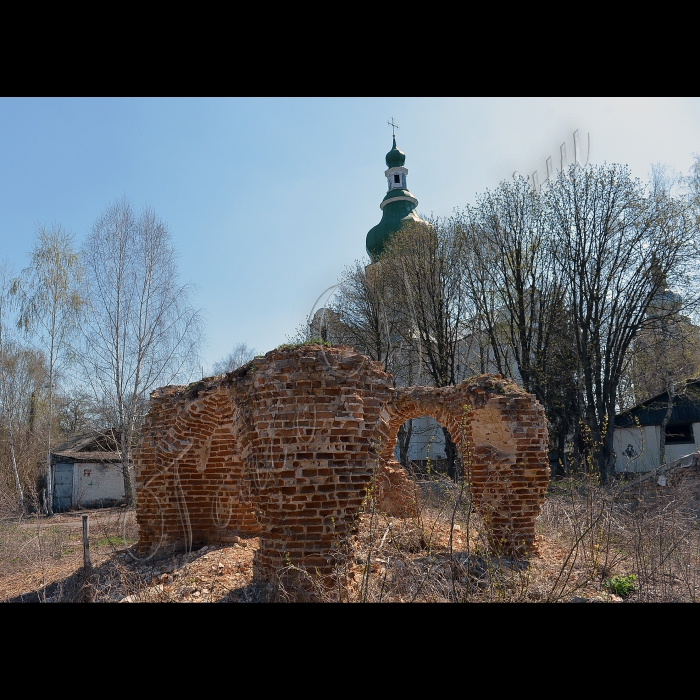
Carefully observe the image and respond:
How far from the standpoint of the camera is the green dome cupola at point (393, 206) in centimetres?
2569

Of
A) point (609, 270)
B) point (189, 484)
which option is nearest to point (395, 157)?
point (609, 270)

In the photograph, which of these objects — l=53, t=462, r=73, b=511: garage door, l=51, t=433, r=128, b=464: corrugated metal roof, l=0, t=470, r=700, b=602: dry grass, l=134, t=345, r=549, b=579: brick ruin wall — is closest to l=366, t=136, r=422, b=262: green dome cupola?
l=51, t=433, r=128, b=464: corrugated metal roof

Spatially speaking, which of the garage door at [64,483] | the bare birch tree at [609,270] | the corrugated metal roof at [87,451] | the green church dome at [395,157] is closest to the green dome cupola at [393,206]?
the green church dome at [395,157]

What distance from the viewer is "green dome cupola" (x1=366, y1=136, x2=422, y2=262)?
25.7 meters

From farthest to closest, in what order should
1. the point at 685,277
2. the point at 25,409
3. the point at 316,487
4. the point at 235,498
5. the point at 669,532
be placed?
the point at 25,409 → the point at 685,277 → the point at 235,498 → the point at 669,532 → the point at 316,487

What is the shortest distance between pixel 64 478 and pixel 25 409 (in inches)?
156

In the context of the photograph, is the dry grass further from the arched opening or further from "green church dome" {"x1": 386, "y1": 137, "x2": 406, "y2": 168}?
"green church dome" {"x1": 386, "y1": 137, "x2": 406, "y2": 168}

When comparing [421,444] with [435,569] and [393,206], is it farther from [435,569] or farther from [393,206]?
[435,569]

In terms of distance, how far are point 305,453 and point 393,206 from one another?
23.7m

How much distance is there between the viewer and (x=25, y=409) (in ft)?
79.5

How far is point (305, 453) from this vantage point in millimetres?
5551

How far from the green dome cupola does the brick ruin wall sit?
15317 mm
